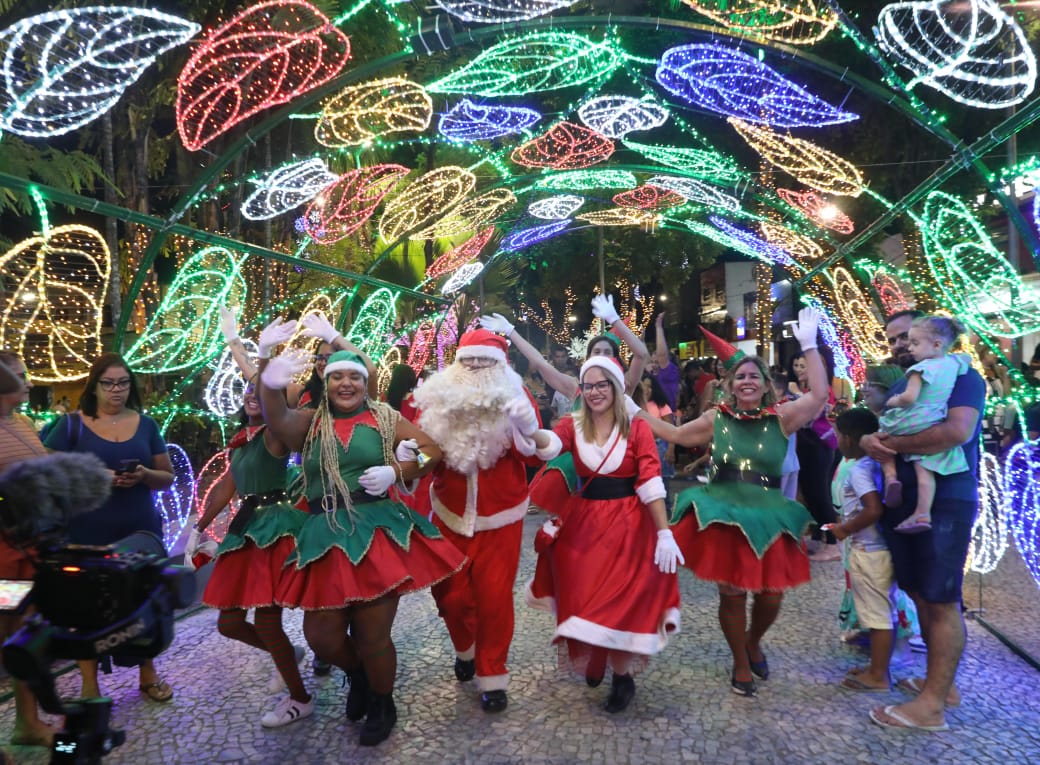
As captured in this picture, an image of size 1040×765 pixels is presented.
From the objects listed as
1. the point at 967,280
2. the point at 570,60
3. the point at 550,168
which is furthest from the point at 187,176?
the point at 967,280

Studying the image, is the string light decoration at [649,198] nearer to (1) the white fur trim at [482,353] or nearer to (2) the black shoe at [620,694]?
(1) the white fur trim at [482,353]

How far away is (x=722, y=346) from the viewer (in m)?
4.90

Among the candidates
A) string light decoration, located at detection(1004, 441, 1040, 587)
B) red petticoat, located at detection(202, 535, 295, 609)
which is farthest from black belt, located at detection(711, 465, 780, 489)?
red petticoat, located at detection(202, 535, 295, 609)

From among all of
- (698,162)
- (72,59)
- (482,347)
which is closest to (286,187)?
(72,59)

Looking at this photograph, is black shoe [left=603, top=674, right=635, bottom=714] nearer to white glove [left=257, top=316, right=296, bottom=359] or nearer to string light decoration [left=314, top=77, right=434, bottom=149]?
white glove [left=257, top=316, right=296, bottom=359]

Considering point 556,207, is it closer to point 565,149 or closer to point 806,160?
point 565,149

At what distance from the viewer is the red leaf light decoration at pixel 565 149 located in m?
9.25

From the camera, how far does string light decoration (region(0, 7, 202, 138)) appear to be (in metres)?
3.96

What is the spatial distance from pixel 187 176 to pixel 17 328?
23.9 feet

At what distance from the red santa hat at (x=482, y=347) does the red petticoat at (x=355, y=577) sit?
3.97 ft

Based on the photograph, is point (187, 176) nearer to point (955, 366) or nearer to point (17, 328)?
point (17, 328)

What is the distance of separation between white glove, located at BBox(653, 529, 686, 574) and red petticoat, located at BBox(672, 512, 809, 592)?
0.96 feet

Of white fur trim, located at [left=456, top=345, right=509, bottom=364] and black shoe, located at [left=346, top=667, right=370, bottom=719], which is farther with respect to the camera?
white fur trim, located at [left=456, top=345, right=509, bottom=364]

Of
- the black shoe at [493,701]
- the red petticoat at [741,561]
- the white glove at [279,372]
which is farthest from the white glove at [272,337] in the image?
the red petticoat at [741,561]
